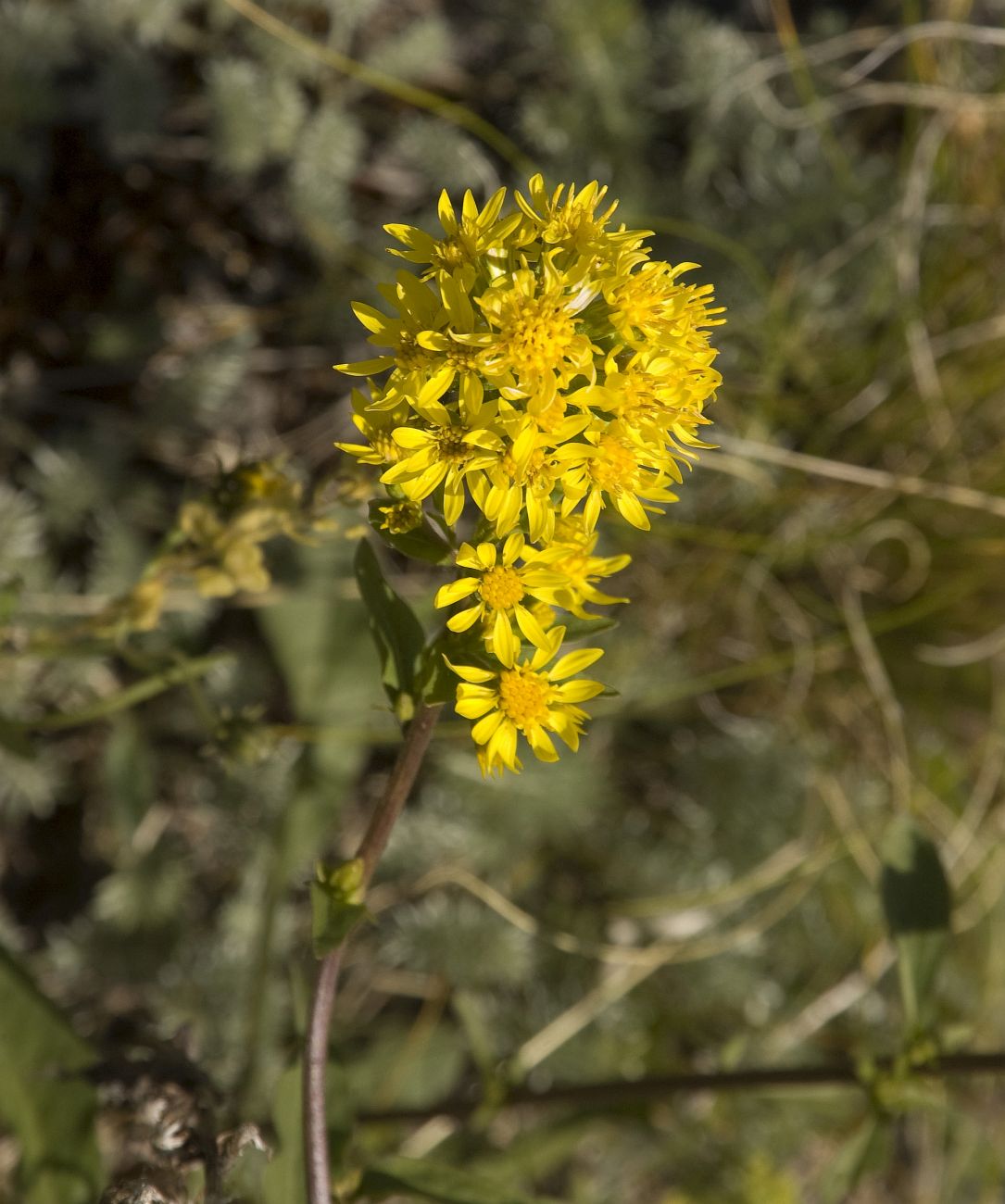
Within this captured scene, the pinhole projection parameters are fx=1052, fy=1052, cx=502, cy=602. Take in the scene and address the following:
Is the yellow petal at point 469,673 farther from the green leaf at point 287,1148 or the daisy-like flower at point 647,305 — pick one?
the green leaf at point 287,1148

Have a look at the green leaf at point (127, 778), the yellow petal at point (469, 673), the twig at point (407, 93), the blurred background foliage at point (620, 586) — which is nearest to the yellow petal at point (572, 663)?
the yellow petal at point (469, 673)

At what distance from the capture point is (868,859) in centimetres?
280

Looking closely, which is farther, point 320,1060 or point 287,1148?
point 287,1148

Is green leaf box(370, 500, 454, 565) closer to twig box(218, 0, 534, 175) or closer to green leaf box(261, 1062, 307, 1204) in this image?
green leaf box(261, 1062, 307, 1204)

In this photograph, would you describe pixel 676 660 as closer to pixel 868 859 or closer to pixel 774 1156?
pixel 868 859

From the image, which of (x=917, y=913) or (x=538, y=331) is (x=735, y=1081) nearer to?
(x=917, y=913)

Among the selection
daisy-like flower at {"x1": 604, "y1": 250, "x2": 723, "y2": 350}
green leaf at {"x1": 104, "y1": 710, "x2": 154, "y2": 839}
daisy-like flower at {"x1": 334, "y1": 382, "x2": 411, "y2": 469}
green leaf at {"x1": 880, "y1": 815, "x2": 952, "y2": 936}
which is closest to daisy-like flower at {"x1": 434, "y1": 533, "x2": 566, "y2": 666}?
daisy-like flower at {"x1": 334, "y1": 382, "x2": 411, "y2": 469}

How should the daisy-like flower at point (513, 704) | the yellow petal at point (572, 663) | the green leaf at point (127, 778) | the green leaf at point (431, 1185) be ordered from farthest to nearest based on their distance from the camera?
1. the green leaf at point (127, 778)
2. the green leaf at point (431, 1185)
3. the yellow petal at point (572, 663)
4. the daisy-like flower at point (513, 704)

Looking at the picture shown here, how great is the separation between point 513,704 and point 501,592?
0.14 meters

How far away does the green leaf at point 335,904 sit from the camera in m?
1.21

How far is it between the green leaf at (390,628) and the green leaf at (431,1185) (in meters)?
0.76

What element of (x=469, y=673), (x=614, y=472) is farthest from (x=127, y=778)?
(x=614, y=472)

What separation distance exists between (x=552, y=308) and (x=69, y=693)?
1.77 metres

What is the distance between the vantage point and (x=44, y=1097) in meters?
1.90
